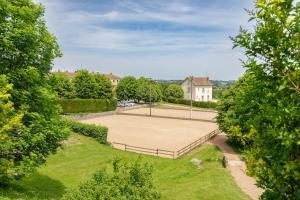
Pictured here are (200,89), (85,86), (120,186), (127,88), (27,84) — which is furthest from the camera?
(200,89)

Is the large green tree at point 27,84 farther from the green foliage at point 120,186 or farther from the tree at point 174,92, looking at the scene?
→ the tree at point 174,92

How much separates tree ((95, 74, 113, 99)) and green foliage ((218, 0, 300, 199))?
226 ft

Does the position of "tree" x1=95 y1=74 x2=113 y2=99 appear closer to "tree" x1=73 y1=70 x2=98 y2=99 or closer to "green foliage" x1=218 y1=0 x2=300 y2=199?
"tree" x1=73 y1=70 x2=98 y2=99

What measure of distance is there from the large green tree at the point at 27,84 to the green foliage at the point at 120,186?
3.63m

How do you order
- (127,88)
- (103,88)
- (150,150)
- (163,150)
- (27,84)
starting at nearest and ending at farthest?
(27,84) < (163,150) < (150,150) < (103,88) < (127,88)

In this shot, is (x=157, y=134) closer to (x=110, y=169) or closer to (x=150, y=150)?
(x=150, y=150)

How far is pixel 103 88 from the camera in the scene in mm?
73938

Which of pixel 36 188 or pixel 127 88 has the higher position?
pixel 127 88

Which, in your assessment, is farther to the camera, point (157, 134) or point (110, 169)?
point (157, 134)

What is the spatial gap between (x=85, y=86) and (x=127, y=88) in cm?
2296

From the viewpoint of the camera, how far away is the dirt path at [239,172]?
703 inches

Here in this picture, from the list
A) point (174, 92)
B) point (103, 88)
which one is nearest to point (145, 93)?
point (174, 92)

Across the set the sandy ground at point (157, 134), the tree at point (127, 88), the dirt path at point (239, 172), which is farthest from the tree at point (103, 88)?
the dirt path at point (239, 172)

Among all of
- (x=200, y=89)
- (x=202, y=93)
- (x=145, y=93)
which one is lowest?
(x=145, y=93)
